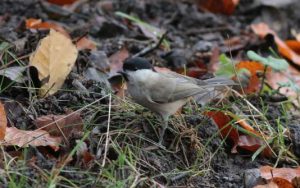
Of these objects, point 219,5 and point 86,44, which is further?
point 219,5

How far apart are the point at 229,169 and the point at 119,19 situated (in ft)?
9.34

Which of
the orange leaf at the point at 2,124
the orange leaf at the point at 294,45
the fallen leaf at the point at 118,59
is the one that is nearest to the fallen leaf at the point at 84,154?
the orange leaf at the point at 2,124

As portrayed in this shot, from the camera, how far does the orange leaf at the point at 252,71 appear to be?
5340mm

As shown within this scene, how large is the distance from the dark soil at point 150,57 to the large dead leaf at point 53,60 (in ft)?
0.31

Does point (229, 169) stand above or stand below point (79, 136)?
below

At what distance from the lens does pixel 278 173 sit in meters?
3.91

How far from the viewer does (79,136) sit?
12.1ft

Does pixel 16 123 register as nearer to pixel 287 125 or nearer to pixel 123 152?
pixel 123 152

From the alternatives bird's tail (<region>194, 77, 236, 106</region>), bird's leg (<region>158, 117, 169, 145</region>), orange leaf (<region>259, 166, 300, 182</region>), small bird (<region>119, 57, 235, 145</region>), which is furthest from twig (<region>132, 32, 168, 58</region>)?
orange leaf (<region>259, 166, 300, 182</region>)

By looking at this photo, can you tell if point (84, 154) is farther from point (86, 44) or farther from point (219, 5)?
point (219, 5)

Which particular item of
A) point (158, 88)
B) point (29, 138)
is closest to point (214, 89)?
point (158, 88)

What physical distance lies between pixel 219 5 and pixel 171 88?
3293mm

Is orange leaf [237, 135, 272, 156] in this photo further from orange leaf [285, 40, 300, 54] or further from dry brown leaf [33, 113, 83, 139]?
orange leaf [285, 40, 300, 54]

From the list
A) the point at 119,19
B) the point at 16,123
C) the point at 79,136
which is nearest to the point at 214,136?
the point at 79,136
